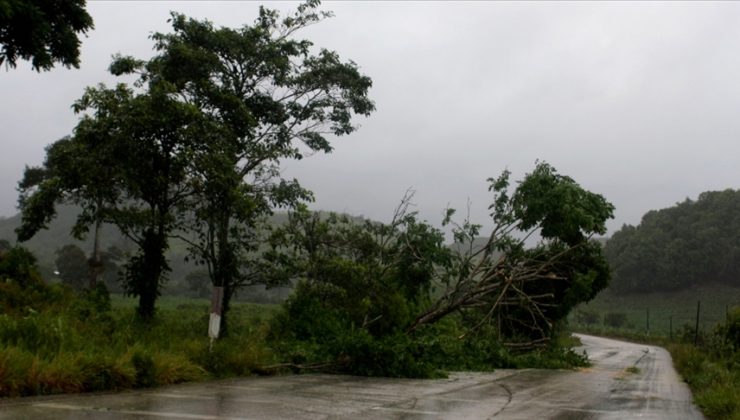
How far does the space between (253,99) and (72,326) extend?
9.11m

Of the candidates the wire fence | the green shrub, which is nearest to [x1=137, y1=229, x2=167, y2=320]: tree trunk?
the green shrub

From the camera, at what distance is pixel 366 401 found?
10.6 metres

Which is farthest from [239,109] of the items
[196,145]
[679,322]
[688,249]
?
[688,249]

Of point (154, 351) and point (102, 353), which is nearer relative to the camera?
point (102, 353)

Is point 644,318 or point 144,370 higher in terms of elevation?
point 644,318

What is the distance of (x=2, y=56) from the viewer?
15.7 meters

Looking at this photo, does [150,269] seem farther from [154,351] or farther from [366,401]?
[366,401]

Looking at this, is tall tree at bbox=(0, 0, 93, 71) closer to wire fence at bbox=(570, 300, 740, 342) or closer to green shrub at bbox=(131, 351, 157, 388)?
green shrub at bbox=(131, 351, 157, 388)

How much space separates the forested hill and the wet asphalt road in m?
89.9

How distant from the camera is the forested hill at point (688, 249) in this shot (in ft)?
317

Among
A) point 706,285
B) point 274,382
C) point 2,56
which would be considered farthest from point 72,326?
point 706,285

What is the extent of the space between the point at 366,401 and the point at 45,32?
34.7ft

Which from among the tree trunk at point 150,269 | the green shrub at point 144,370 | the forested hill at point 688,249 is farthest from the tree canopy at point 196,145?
the forested hill at point 688,249

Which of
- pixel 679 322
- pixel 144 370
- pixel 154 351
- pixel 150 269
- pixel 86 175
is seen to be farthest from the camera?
pixel 679 322
